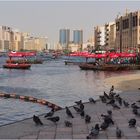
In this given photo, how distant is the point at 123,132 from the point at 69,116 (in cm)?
438

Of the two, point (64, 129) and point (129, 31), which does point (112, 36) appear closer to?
point (129, 31)

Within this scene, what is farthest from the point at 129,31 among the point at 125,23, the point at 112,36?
the point at 112,36

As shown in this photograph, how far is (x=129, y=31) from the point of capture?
147 meters

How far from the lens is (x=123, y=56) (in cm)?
9206

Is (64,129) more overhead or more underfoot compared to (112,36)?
more underfoot

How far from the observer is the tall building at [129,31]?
450ft

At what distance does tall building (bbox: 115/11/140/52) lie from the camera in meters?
137

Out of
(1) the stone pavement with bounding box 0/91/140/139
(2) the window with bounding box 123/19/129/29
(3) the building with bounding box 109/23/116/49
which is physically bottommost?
(1) the stone pavement with bounding box 0/91/140/139

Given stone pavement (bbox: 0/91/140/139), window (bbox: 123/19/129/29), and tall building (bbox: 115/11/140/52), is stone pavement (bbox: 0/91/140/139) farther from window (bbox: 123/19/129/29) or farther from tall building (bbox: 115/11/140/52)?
window (bbox: 123/19/129/29)

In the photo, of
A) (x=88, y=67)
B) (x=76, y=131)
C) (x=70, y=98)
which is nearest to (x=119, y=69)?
(x=88, y=67)

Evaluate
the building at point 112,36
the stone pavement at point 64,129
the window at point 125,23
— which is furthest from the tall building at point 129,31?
the stone pavement at point 64,129

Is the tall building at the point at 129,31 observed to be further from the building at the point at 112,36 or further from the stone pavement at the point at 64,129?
the stone pavement at the point at 64,129

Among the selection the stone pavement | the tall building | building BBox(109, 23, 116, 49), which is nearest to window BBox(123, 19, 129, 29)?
the tall building

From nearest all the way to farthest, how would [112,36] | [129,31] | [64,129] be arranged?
1. [64,129]
2. [129,31]
3. [112,36]
